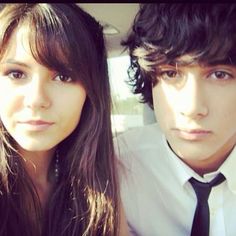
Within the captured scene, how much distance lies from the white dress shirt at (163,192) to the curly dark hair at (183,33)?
200mm

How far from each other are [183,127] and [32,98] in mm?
287

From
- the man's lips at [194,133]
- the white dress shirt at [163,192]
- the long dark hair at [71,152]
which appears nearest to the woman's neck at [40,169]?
the long dark hair at [71,152]

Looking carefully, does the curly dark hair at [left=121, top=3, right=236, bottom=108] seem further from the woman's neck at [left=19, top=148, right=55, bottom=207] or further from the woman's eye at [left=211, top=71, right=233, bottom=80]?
the woman's neck at [left=19, top=148, right=55, bottom=207]

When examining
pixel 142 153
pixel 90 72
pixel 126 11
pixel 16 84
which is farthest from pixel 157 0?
pixel 142 153

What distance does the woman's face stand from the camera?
0.73 meters

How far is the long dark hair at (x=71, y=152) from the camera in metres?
0.74

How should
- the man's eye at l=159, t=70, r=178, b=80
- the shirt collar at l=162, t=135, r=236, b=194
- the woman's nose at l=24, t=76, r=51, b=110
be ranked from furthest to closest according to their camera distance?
the shirt collar at l=162, t=135, r=236, b=194
the man's eye at l=159, t=70, r=178, b=80
the woman's nose at l=24, t=76, r=51, b=110

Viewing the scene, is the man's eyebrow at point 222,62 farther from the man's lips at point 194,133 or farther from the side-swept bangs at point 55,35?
the side-swept bangs at point 55,35

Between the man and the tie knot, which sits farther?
the tie knot

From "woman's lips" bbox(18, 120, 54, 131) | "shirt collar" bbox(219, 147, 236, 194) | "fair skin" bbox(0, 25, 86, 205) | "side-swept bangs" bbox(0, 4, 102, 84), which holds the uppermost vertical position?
"side-swept bangs" bbox(0, 4, 102, 84)

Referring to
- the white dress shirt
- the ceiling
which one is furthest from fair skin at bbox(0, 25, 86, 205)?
the white dress shirt

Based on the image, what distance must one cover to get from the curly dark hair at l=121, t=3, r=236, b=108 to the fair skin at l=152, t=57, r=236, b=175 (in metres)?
0.02

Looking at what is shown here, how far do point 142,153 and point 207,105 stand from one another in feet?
0.85

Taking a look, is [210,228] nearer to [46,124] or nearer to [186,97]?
[186,97]
